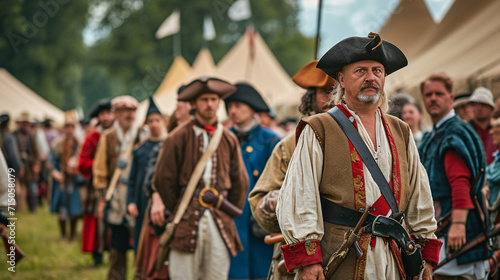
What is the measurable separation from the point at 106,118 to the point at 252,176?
3207 millimetres

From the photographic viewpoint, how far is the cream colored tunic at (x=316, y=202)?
276 centimetres

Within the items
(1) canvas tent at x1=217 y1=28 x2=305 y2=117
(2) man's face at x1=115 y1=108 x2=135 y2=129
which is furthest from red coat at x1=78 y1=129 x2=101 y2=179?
(1) canvas tent at x1=217 y1=28 x2=305 y2=117

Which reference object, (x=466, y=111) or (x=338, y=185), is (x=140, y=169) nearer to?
(x=466, y=111)

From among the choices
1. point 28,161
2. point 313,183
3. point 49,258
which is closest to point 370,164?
point 313,183

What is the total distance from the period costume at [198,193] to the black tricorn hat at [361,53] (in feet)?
6.73

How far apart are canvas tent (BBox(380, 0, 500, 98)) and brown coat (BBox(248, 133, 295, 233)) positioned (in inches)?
109

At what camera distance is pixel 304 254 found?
271 cm

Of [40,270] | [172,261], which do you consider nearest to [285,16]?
[40,270]

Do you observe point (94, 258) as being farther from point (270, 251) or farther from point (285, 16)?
point (285, 16)

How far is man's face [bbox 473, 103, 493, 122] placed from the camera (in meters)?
5.65

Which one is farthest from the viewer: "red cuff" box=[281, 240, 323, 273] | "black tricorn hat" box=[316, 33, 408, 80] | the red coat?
the red coat

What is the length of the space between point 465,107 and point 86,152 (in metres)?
4.48

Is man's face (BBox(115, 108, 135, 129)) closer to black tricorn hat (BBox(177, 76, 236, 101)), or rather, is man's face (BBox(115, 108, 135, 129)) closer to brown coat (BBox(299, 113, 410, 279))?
black tricorn hat (BBox(177, 76, 236, 101))

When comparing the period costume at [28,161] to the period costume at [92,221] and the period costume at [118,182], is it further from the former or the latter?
the period costume at [118,182]
